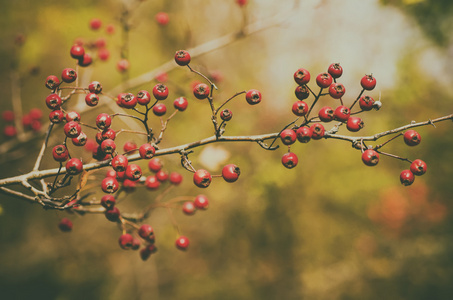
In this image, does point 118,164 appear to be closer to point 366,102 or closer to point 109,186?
point 109,186

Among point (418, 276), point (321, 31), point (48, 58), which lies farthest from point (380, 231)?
point (48, 58)

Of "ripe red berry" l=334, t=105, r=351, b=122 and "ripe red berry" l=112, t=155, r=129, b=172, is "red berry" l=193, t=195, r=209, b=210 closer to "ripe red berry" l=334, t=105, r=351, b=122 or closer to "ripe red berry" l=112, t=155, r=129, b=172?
"ripe red berry" l=112, t=155, r=129, b=172

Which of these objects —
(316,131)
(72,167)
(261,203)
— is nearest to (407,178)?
(316,131)

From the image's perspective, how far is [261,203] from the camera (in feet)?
18.1

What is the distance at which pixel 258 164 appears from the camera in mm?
5840

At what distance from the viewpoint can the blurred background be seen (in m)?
5.93

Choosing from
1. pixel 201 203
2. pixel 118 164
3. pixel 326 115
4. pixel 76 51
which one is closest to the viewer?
pixel 118 164

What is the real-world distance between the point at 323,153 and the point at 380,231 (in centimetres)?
268

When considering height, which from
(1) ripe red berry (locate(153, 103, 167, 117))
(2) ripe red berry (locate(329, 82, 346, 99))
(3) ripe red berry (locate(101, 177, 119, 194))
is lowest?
(3) ripe red berry (locate(101, 177, 119, 194))

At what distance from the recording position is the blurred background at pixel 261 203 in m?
5.93

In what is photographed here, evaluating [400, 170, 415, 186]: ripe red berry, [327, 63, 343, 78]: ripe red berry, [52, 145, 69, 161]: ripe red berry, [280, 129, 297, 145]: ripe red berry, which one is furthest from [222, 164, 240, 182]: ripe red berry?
[400, 170, 415, 186]: ripe red berry

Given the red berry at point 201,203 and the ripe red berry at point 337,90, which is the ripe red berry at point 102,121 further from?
the ripe red berry at point 337,90

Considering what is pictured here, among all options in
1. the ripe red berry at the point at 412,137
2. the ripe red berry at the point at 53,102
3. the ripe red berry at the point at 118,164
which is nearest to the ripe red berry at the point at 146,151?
the ripe red berry at the point at 118,164

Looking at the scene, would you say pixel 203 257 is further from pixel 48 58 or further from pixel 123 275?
pixel 48 58
